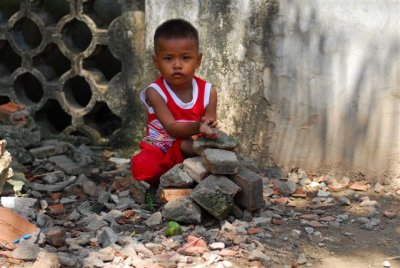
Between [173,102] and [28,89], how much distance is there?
1.90 m

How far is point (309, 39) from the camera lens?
12.9 ft

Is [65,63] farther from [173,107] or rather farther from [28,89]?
[173,107]

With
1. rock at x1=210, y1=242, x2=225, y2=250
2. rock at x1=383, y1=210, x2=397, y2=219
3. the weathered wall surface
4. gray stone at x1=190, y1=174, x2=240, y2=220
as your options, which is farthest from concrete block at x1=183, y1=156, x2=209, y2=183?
rock at x1=383, y1=210, x2=397, y2=219

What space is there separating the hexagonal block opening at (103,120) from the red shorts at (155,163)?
1.11m

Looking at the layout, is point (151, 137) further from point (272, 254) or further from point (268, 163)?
point (272, 254)

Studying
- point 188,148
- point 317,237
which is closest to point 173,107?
point 188,148

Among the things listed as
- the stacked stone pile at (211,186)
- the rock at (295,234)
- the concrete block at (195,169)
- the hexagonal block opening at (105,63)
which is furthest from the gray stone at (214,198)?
the hexagonal block opening at (105,63)

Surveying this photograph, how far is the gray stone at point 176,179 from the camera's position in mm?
3428

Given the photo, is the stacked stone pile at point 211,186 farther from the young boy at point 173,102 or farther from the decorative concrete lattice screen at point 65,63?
the decorative concrete lattice screen at point 65,63

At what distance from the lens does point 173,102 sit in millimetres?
3740

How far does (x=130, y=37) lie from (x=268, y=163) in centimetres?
134

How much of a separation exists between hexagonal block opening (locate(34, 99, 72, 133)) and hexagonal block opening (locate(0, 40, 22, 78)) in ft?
1.56

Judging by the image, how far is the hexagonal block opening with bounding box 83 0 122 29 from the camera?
468cm

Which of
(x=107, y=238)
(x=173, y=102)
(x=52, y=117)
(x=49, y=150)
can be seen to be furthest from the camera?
(x=52, y=117)
